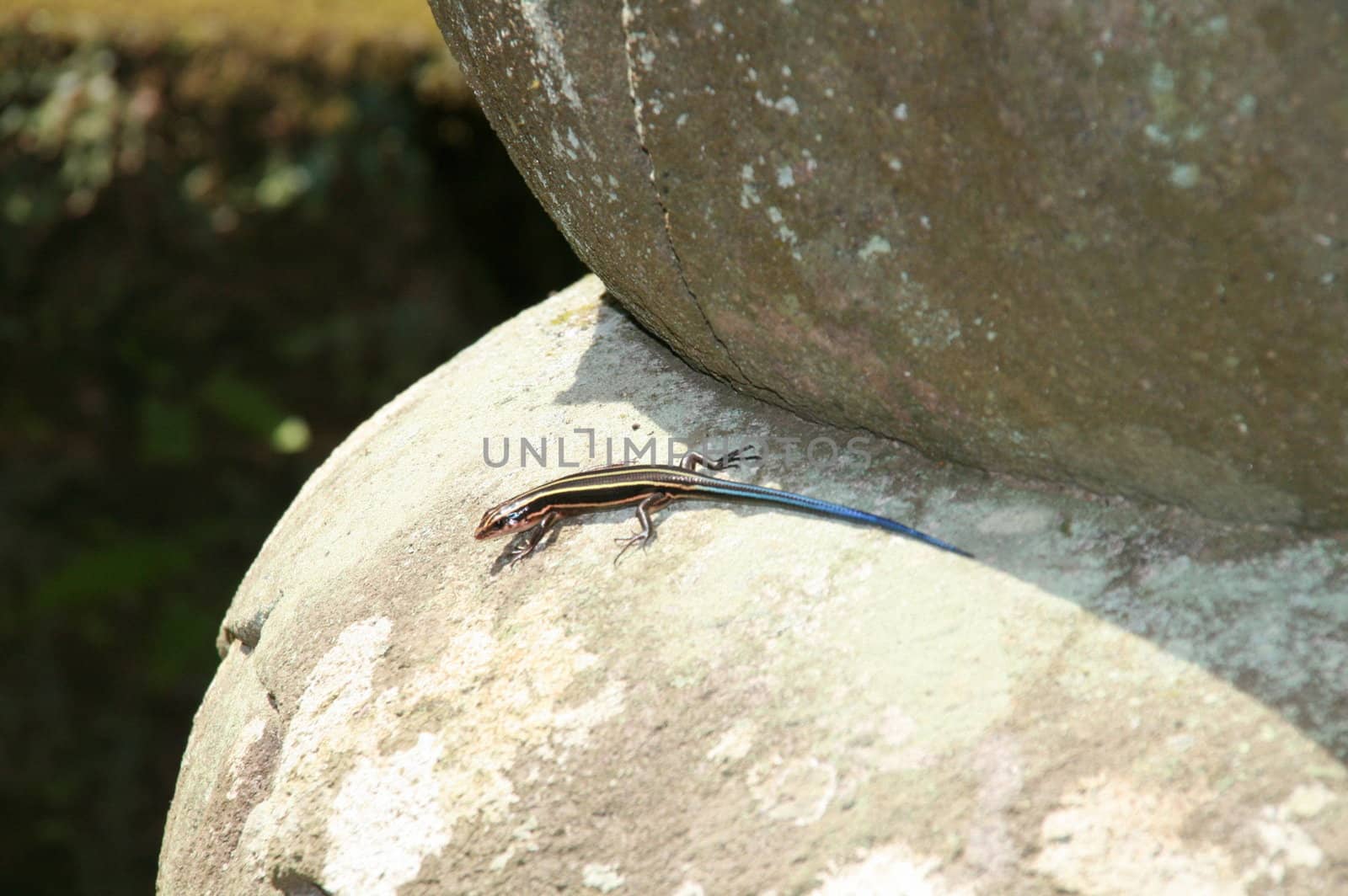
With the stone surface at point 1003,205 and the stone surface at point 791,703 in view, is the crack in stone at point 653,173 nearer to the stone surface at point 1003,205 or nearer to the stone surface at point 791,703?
the stone surface at point 1003,205

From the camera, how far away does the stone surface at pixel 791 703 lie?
206 centimetres

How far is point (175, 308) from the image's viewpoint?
738 centimetres

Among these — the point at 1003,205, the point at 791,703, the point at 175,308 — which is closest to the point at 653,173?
the point at 1003,205

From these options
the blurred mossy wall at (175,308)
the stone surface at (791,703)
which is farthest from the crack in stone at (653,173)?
the blurred mossy wall at (175,308)

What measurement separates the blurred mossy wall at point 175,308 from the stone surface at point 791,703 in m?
4.51

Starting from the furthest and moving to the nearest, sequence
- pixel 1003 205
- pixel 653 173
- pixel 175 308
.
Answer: pixel 175 308, pixel 653 173, pixel 1003 205

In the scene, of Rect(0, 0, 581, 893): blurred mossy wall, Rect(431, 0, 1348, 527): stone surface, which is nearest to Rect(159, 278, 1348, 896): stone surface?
Rect(431, 0, 1348, 527): stone surface

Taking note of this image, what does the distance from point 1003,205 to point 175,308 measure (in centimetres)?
631

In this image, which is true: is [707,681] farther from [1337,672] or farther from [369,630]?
[1337,672]

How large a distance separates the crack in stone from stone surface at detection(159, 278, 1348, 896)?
9.6 inches

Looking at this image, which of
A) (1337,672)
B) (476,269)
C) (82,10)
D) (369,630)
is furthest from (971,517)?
(82,10)

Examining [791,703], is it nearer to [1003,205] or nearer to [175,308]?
[1003,205]

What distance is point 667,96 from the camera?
8.33 feet

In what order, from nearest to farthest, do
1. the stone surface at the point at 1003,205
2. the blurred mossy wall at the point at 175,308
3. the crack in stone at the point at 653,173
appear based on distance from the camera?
Result: 1. the stone surface at the point at 1003,205
2. the crack in stone at the point at 653,173
3. the blurred mossy wall at the point at 175,308
